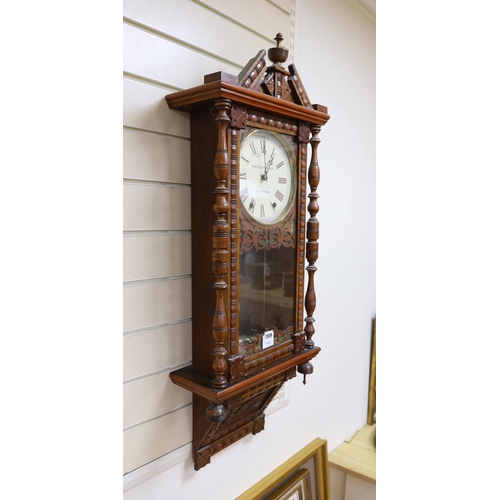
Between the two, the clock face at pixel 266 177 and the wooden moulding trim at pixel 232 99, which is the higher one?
the wooden moulding trim at pixel 232 99

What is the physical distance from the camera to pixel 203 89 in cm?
88

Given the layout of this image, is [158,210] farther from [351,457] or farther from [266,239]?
[351,457]

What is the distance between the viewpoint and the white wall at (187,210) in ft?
3.07

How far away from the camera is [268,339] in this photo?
1.07 meters

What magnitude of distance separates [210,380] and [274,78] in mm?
779

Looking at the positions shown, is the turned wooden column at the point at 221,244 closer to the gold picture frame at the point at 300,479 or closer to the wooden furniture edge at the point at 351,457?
the gold picture frame at the point at 300,479

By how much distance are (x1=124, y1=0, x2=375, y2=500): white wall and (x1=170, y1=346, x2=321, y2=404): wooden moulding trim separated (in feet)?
0.15

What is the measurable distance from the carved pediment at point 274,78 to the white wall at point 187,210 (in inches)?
6.3

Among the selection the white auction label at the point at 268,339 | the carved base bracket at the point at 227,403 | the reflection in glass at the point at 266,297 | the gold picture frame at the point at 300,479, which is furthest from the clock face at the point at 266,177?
the gold picture frame at the point at 300,479

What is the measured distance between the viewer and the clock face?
3.21 ft

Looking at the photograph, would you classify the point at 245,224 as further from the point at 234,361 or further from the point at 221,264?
the point at 234,361
